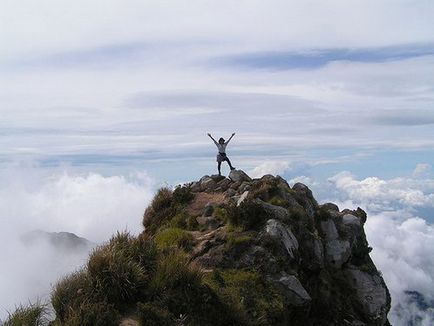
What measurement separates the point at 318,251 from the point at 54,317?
14.9 m

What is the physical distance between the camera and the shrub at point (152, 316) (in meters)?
15.7

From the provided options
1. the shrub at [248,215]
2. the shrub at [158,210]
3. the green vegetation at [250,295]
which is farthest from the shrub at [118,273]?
the shrub at [158,210]

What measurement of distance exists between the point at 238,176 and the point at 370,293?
11.6 m

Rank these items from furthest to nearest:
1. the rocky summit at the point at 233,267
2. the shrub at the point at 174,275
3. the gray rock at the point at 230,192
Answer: the gray rock at the point at 230,192
the shrub at the point at 174,275
the rocky summit at the point at 233,267

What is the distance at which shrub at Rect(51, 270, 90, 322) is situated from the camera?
53.5 feet

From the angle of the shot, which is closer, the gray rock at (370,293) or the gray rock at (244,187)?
the gray rock at (370,293)

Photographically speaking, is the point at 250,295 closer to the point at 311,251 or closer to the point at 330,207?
the point at 311,251

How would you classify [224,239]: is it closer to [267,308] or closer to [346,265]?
[267,308]

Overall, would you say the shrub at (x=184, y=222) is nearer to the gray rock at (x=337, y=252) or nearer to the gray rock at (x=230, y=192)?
the gray rock at (x=230, y=192)

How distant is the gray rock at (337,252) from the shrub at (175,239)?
27.5 ft

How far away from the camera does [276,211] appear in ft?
86.5

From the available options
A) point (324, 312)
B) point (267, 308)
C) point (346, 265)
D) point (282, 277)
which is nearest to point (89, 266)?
point (267, 308)

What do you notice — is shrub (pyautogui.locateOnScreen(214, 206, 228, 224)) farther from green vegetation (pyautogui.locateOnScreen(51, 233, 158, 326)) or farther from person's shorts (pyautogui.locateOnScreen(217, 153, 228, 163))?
green vegetation (pyautogui.locateOnScreen(51, 233, 158, 326))

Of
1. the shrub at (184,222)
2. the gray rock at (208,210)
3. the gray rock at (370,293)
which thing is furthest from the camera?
the gray rock at (208,210)
